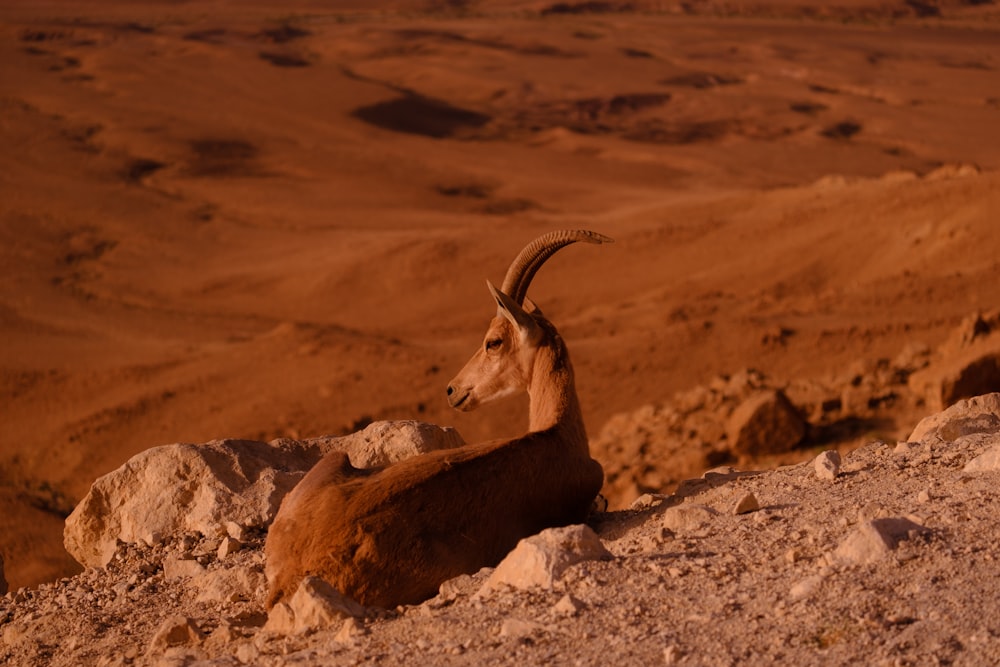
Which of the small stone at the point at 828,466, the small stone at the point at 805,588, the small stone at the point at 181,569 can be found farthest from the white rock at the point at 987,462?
the small stone at the point at 181,569

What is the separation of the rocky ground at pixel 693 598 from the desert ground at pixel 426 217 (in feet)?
18.2

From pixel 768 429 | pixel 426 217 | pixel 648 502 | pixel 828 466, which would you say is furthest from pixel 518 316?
pixel 426 217

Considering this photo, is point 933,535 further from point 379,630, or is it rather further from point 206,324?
point 206,324

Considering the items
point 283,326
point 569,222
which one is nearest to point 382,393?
point 283,326

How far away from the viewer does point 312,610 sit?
582 centimetres

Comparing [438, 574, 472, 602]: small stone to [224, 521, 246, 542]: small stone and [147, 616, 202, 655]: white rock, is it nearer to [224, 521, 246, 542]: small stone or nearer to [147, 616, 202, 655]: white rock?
[147, 616, 202, 655]: white rock

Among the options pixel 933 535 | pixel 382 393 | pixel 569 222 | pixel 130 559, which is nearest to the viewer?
pixel 933 535

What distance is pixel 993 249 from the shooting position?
1920cm

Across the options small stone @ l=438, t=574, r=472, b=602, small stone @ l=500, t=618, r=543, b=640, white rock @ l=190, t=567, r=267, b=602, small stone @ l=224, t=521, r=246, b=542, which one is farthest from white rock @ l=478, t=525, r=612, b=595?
small stone @ l=224, t=521, r=246, b=542

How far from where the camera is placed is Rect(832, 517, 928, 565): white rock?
530cm

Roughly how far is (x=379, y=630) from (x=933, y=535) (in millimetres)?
2229

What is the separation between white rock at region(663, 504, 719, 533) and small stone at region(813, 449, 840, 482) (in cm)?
75

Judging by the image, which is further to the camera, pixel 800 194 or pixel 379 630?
pixel 800 194

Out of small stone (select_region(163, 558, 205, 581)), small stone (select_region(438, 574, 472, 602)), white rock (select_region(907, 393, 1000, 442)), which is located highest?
small stone (select_region(438, 574, 472, 602))
